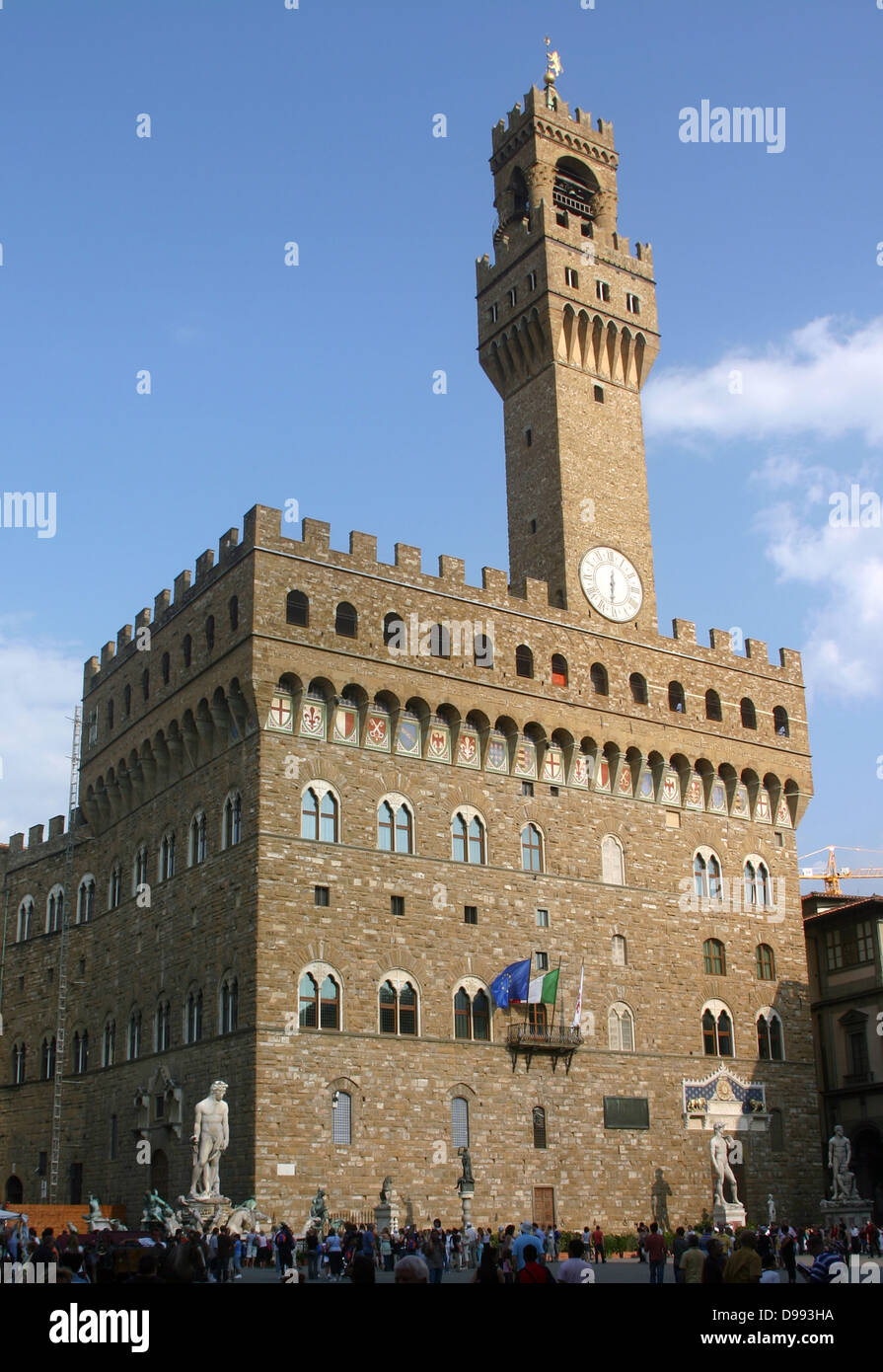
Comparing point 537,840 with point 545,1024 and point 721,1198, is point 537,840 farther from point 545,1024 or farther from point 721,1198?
point 721,1198

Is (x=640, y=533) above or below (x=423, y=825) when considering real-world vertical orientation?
above

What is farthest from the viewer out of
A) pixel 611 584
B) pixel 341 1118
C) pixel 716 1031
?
pixel 611 584

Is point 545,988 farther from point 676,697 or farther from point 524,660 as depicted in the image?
point 676,697

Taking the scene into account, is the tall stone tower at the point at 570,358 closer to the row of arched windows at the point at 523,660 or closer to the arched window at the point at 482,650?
the row of arched windows at the point at 523,660

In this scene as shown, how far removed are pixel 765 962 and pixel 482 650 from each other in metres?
14.2

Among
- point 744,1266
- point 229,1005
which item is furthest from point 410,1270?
point 229,1005

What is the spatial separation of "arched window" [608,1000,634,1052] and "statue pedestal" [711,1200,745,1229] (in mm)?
4826

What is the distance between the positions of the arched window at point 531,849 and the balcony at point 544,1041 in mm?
4451

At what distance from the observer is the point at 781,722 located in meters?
46.4

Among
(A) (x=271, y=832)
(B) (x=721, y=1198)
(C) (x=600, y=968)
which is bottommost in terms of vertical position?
(B) (x=721, y=1198)

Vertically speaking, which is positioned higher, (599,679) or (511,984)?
(599,679)

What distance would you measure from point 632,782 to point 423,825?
8.25 metres

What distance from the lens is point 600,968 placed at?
1532 inches

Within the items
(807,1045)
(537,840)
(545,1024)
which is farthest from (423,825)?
(807,1045)
